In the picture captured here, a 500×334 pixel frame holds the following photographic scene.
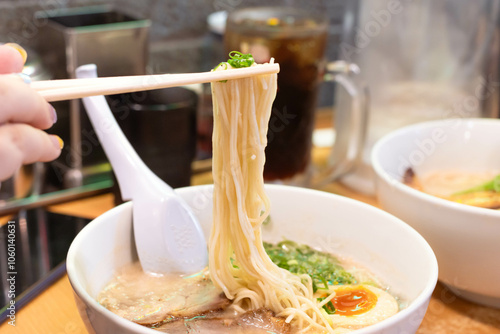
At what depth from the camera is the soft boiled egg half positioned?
2.76 feet

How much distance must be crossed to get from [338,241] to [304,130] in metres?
0.46

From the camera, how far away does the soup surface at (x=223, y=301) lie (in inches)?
32.0

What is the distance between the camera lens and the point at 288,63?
4.42 feet

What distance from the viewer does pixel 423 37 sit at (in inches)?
55.5

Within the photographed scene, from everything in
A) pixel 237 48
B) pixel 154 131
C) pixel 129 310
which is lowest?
pixel 129 310

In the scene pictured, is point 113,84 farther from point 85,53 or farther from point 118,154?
point 85,53

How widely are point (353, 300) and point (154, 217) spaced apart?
0.34 m

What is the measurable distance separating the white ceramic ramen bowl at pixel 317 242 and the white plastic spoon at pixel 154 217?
3cm

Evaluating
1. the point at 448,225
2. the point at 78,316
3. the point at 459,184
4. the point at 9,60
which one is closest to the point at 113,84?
the point at 9,60

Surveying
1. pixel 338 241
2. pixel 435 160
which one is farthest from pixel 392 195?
pixel 435 160

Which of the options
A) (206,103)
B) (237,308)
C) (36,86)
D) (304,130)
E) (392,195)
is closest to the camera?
(36,86)

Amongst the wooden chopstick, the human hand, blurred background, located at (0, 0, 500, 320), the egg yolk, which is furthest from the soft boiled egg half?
blurred background, located at (0, 0, 500, 320)

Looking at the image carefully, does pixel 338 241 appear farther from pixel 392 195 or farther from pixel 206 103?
pixel 206 103

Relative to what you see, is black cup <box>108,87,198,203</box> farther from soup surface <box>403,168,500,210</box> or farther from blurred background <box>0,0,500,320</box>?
soup surface <box>403,168,500,210</box>
